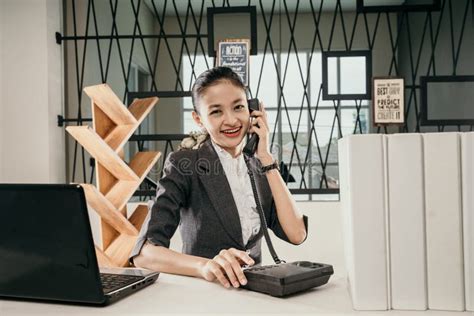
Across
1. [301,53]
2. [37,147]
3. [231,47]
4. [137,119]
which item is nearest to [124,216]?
[137,119]

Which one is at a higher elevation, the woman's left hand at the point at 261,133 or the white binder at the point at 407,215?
the woman's left hand at the point at 261,133

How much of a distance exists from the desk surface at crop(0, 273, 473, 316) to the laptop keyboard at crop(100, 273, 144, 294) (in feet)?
0.09

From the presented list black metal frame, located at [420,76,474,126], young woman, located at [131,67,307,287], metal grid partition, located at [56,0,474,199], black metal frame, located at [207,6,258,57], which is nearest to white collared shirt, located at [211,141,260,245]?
young woman, located at [131,67,307,287]

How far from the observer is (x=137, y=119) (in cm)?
261

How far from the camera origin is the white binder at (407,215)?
712 millimetres

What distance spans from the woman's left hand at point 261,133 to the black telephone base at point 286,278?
544 mm

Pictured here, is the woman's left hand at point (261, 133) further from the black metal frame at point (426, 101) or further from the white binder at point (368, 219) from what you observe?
the black metal frame at point (426, 101)

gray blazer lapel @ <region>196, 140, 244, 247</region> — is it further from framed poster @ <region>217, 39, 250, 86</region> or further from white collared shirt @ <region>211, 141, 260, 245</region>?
framed poster @ <region>217, 39, 250, 86</region>

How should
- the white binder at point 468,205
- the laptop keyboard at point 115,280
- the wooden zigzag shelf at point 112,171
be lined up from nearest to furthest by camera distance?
the white binder at point 468,205 < the laptop keyboard at point 115,280 < the wooden zigzag shelf at point 112,171

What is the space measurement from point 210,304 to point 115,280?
214 millimetres

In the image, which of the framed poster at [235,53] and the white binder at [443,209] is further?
the framed poster at [235,53]

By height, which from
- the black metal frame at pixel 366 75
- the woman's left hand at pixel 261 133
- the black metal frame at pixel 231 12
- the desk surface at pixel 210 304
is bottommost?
the desk surface at pixel 210 304

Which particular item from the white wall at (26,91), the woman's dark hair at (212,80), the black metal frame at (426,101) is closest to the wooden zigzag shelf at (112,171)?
the white wall at (26,91)

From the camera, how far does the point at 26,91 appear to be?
2.87 meters
